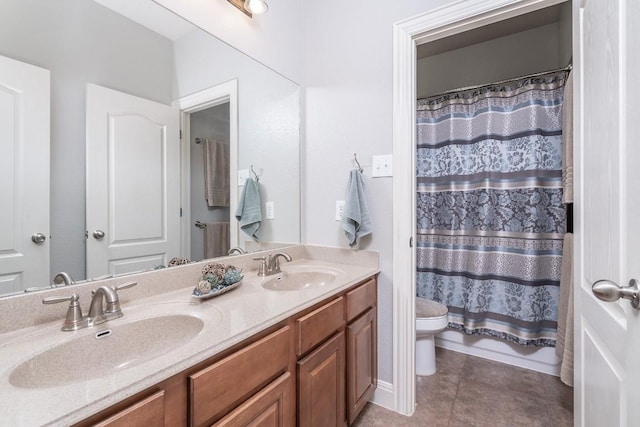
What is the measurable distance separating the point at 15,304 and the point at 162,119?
791 mm

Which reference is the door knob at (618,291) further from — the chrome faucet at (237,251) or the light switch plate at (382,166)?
the chrome faucet at (237,251)

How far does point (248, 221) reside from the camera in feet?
5.39

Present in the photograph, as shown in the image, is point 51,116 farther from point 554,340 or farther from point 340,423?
point 554,340

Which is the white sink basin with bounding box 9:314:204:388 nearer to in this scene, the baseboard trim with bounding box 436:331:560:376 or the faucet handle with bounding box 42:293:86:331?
the faucet handle with bounding box 42:293:86:331

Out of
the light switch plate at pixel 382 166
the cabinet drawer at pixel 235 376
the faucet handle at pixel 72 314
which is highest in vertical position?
the light switch plate at pixel 382 166

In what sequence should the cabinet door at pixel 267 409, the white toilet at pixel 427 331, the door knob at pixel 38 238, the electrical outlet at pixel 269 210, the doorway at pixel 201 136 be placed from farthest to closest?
the white toilet at pixel 427 331, the electrical outlet at pixel 269 210, the doorway at pixel 201 136, the door knob at pixel 38 238, the cabinet door at pixel 267 409

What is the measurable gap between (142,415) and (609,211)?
44.7 inches

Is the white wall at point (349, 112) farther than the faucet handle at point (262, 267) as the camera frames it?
Yes

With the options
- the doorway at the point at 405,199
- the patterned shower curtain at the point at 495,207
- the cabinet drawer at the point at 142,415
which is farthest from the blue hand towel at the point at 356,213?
the cabinet drawer at the point at 142,415

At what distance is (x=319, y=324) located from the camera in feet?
3.74

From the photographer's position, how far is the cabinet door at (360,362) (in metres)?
1.35

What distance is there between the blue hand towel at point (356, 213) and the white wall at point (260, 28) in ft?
2.75

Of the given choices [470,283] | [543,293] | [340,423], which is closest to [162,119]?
[340,423]

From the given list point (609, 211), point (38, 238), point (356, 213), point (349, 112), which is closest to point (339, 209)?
point (356, 213)
